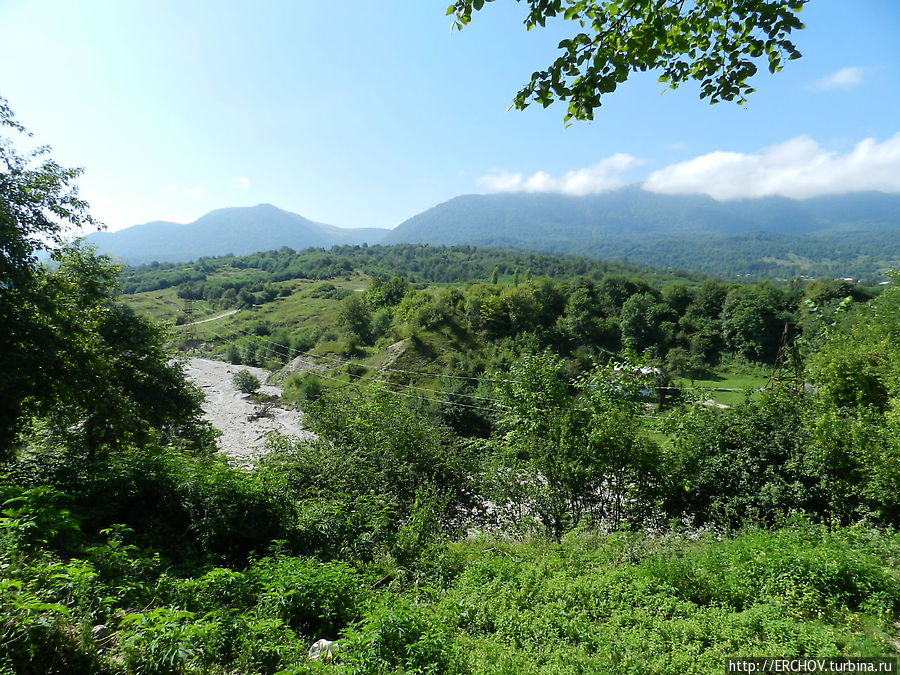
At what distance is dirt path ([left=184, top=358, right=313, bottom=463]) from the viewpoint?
3347 centimetres

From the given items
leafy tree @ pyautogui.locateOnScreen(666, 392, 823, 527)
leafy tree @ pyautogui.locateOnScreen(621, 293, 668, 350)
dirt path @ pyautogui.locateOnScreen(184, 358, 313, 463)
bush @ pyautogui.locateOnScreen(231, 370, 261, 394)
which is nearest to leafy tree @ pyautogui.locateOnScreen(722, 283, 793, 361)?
leafy tree @ pyautogui.locateOnScreen(621, 293, 668, 350)

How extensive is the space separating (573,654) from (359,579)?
3.40 meters

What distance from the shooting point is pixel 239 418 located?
135 ft

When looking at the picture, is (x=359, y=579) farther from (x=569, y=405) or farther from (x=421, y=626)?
(x=569, y=405)

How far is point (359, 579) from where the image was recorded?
21.3ft

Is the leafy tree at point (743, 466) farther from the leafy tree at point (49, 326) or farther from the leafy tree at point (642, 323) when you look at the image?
the leafy tree at point (642, 323)

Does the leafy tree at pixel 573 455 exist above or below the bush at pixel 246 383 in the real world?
above

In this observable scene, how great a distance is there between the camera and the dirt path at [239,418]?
1318 inches

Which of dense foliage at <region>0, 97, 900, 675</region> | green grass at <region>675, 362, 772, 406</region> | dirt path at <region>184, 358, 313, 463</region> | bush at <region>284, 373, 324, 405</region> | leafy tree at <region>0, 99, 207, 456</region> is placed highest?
leafy tree at <region>0, 99, 207, 456</region>

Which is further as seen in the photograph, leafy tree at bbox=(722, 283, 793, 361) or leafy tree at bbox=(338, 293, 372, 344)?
leafy tree at bbox=(338, 293, 372, 344)

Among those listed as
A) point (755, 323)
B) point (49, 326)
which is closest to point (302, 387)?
point (49, 326)

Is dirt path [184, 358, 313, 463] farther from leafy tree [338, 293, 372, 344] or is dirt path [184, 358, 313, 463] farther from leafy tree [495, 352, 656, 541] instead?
leafy tree [495, 352, 656, 541]

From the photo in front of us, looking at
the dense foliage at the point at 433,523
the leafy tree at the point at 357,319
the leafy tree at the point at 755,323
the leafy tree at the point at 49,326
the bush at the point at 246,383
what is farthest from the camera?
the leafy tree at the point at 357,319

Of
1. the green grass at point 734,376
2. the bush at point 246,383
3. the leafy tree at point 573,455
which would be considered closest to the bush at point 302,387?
the bush at point 246,383
